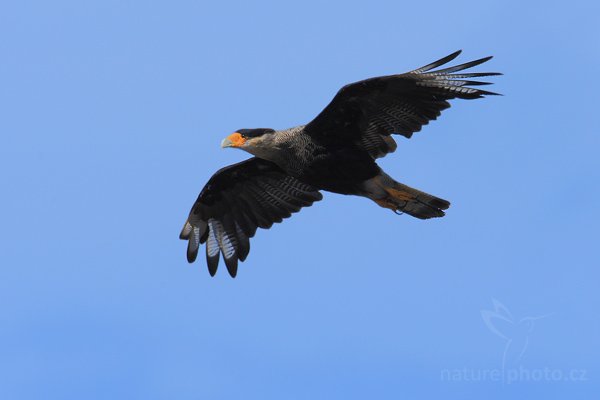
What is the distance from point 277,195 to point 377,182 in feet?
5.17

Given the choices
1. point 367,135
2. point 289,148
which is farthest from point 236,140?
point 367,135

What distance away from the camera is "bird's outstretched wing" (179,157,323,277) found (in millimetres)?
13109

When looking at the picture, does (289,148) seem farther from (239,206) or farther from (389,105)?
(239,206)

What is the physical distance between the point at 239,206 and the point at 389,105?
8.25 feet

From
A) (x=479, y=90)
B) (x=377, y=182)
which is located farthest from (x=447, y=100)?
(x=377, y=182)

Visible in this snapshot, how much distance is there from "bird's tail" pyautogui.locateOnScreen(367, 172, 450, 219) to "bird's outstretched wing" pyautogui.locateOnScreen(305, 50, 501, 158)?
0.30m

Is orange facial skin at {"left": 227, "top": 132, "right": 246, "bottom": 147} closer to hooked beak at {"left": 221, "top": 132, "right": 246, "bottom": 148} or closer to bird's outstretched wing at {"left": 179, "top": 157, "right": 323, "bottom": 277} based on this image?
hooked beak at {"left": 221, "top": 132, "right": 246, "bottom": 148}

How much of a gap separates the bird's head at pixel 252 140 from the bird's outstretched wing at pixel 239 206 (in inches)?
45.6

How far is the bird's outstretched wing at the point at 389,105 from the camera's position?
11281 millimetres

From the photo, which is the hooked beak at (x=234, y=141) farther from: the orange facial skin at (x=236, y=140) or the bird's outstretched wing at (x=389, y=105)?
the bird's outstretched wing at (x=389, y=105)

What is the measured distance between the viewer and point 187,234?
13492 millimetres

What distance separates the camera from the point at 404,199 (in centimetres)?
1213

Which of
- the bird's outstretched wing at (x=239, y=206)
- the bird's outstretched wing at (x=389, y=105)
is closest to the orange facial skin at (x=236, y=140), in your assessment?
the bird's outstretched wing at (x=389, y=105)

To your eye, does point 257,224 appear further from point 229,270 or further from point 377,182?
point 377,182
